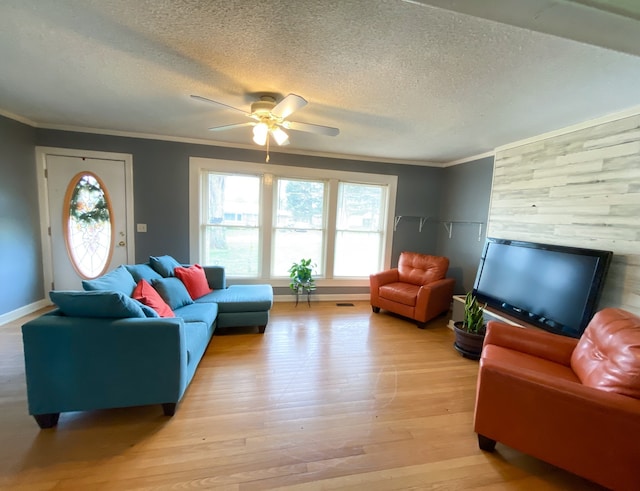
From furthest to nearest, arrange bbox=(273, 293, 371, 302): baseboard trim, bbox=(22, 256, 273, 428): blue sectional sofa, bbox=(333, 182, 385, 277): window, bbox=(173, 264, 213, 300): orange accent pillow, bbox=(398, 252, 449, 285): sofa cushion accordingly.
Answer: bbox=(333, 182, 385, 277): window → bbox=(273, 293, 371, 302): baseboard trim → bbox=(398, 252, 449, 285): sofa cushion → bbox=(173, 264, 213, 300): orange accent pillow → bbox=(22, 256, 273, 428): blue sectional sofa

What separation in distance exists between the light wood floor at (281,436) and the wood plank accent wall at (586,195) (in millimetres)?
1573

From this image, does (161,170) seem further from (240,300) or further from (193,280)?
(240,300)

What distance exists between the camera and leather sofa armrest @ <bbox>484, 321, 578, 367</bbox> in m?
2.01

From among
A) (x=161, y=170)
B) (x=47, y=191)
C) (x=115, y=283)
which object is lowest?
(x=115, y=283)

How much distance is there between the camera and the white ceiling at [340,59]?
1277 mm

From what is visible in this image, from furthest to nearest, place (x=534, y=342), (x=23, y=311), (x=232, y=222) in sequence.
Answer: (x=232, y=222) → (x=23, y=311) → (x=534, y=342)

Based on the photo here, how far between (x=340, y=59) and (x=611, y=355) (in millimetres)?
2427

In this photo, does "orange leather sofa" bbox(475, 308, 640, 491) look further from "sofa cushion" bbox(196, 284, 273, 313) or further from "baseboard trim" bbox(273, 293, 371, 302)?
"baseboard trim" bbox(273, 293, 371, 302)

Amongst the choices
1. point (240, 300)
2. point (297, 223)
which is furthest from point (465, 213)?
point (240, 300)

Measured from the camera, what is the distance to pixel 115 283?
2172mm

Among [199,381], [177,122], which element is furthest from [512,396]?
[177,122]

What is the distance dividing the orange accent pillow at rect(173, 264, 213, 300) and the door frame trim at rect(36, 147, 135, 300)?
4.19ft

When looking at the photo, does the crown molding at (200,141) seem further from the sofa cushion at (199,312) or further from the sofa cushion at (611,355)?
the sofa cushion at (611,355)

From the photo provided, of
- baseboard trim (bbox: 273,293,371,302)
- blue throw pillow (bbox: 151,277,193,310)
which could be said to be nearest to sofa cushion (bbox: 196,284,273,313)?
blue throw pillow (bbox: 151,277,193,310)
